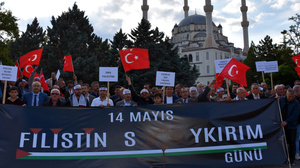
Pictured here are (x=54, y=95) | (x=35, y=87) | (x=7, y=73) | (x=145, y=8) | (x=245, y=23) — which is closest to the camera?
(x=7, y=73)

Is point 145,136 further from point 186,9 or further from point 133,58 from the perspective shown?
point 186,9

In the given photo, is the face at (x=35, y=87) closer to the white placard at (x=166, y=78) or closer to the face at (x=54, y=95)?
the face at (x=54, y=95)

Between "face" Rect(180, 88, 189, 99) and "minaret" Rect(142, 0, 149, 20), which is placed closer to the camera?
"face" Rect(180, 88, 189, 99)

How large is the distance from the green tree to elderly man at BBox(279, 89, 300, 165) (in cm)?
3241

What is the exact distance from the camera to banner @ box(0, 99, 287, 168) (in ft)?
17.5

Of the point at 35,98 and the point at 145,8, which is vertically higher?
the point at 145,8

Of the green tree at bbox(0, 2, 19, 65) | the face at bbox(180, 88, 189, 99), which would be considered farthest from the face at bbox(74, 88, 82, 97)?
the green tree at bbox(0, 2, 19, 65)

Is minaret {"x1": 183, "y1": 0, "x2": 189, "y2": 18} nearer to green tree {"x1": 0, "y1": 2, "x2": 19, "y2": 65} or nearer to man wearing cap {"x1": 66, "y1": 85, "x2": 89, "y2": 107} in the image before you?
green tree {"x1": 0, "y1": 2, "x2": 19, "y2": 65}

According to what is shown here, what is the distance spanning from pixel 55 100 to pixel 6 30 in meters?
32.9

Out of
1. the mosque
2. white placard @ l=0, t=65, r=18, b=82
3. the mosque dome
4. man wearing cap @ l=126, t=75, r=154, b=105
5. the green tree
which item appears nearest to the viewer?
white placard @ l=0, t=65, r=18, b=82

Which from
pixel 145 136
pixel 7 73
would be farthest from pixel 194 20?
pixel 145 136

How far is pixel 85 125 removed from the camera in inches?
222

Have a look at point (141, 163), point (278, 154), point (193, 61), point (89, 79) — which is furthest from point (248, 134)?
point (193, 61)

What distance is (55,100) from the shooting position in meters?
6.51
